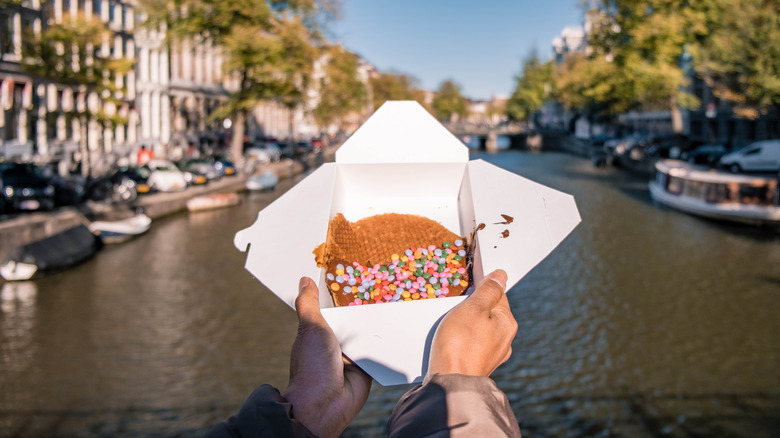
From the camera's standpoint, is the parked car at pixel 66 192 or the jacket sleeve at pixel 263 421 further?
the parked car at pixel 66 192

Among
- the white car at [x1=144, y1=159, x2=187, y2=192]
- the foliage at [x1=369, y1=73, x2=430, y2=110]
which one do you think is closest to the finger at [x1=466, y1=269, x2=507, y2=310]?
the white car at [x1=144, y1=159, x2=187, y2=192]

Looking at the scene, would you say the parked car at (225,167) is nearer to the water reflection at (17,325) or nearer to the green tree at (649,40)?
the water reflection at (17,325)

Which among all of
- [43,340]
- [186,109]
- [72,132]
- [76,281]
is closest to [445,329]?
[43,340]

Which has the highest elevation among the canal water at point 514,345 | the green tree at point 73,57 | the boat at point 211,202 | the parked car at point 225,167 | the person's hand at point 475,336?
the green tree at point 73,57

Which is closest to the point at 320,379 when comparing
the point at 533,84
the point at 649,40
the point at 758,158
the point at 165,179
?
the point at 165,179

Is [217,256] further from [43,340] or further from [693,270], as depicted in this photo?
[693,270]

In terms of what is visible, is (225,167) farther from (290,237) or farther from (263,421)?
(263,421)

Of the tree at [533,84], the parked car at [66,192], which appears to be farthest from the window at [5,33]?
the tree at [533,84]
